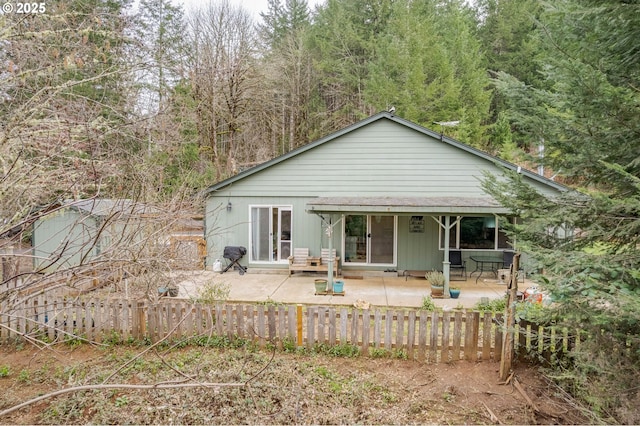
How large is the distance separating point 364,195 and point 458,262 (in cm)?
361

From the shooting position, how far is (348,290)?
9523 millimetres

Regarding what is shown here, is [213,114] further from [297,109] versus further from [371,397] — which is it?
[371,397]

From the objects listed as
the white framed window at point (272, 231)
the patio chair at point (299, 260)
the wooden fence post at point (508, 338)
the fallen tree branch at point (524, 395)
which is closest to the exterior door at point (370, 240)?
the patio chair at point (299, 260)

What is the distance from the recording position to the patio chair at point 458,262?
10984 mm

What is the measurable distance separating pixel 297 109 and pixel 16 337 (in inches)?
774

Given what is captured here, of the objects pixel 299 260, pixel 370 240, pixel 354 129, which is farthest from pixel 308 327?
pixel 354 129

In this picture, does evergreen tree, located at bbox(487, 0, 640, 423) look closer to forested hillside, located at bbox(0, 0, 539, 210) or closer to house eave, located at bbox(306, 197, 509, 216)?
house eave, located at bbox(306, 197, 509, 216)

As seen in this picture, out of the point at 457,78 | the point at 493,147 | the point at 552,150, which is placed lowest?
the point at 552,150

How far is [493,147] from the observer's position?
2075cm

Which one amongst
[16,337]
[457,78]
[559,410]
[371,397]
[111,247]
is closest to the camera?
[111,247]

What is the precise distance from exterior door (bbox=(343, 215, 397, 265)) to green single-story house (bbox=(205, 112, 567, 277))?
0.03 meters

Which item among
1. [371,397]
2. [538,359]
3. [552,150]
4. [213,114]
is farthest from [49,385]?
[213,114]

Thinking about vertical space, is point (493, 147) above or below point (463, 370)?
above

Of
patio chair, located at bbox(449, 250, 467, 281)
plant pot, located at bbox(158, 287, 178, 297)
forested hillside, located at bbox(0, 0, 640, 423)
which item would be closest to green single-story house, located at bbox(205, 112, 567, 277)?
patio chair, located at bbox(449, 250, 467, 281)
